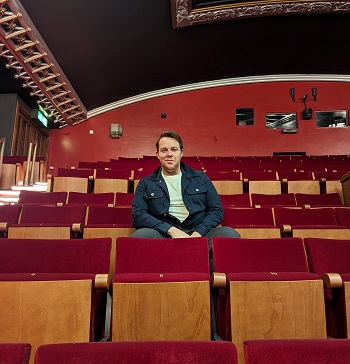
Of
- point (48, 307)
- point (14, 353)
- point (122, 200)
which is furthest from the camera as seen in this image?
point (122, 200)

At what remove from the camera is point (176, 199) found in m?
0.50

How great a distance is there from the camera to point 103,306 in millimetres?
316

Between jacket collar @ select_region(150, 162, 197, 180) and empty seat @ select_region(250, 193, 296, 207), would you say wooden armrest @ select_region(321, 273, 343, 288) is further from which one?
empty seat @ select_region(250, 193, 296, 207)

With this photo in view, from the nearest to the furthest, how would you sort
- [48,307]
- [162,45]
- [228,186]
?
[48,307] < [228,186] < [162,45]

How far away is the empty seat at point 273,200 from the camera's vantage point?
0.71 m

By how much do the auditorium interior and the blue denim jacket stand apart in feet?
0.10

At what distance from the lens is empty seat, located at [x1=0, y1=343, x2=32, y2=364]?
0.15 metres

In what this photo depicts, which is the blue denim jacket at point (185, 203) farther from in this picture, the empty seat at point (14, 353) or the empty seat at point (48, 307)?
the empty seat at point (14, 353)

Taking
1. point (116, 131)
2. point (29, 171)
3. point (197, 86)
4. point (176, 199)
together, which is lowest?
point (176, 199)

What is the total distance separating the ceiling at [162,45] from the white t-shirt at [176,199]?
84cm

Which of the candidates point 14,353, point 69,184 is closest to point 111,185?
point 69,184

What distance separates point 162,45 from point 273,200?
926 millimetres

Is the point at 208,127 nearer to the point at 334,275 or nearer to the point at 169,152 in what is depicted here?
the point at 169,152

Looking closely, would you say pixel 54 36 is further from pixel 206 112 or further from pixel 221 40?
pixel 206 112
